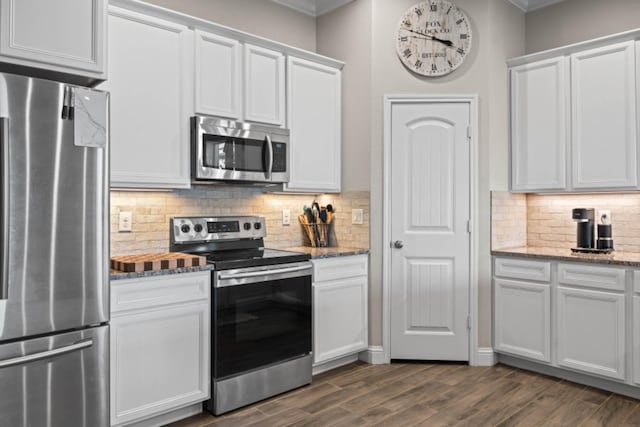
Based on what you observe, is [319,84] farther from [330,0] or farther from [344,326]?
[344,326]

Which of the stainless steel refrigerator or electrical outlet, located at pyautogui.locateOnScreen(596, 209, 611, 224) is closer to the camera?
the stainless steel refrigerator

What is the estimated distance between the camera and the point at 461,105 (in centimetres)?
374

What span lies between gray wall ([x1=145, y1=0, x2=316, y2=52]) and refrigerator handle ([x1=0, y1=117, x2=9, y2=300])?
1.83m

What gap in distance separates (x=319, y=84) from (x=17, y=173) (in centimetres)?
241

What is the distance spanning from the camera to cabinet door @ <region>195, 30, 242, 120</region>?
3.04m

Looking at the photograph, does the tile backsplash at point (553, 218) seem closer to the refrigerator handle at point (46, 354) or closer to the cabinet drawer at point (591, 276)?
the cabinet drawer at point (591, 276)

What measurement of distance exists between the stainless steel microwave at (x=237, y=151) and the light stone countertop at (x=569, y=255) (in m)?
1.81

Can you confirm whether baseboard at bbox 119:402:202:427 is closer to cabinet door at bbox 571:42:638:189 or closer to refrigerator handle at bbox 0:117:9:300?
refrigerator handle at bbox 0:117:9:300

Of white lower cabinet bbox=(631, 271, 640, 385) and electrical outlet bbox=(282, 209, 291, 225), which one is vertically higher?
electrical outlet bbox=(282, 209, 291, 225)

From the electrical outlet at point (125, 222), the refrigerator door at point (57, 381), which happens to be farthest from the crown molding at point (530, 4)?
the refrigerator door at point (57, 381)

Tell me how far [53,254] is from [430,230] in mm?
2651

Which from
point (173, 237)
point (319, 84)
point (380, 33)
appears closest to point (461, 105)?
point (380, 33)

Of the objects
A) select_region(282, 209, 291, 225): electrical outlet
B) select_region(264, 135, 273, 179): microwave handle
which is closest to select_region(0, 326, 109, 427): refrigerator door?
select_region(264, 135, 273, 179): microwave handle

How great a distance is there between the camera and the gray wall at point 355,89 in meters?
3.83
